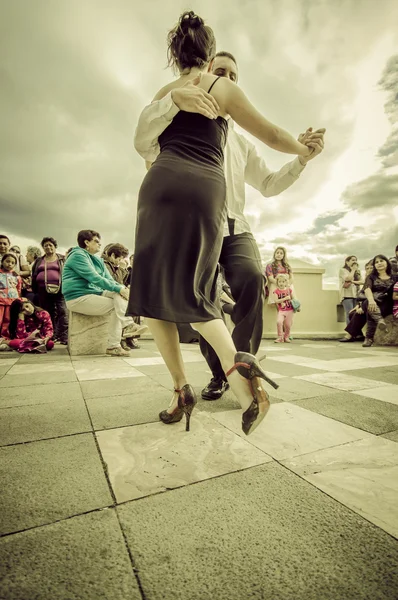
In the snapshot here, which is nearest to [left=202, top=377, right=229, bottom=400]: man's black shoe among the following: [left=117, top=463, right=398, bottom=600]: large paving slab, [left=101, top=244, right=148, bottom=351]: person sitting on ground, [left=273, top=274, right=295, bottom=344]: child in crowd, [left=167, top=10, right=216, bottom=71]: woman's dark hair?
[left=117, top=463, right=398, bottom=600]: large paving slab

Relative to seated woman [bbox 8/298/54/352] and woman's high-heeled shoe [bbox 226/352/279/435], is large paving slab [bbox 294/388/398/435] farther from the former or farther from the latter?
seated woman [bbox 8/298/54/352]

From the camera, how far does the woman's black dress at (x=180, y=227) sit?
1.36m

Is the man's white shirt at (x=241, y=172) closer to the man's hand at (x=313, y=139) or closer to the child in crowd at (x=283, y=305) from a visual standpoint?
the man's hand at (x=313, y=139)

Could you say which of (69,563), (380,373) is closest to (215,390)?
(69,563)

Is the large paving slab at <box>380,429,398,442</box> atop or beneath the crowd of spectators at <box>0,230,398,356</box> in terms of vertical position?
beneath

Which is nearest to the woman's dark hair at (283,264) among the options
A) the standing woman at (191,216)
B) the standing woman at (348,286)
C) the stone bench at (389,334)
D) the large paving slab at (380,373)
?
the standing woman at (348,286)

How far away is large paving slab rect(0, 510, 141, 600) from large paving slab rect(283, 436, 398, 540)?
2.08 ft

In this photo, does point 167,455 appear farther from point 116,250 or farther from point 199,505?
point 116,250

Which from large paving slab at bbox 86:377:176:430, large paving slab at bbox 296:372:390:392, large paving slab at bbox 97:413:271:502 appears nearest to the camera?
large paving slab at bbox 97:413:271:502

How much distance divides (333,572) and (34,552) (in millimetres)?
660

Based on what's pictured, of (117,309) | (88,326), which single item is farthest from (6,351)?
(117,309)

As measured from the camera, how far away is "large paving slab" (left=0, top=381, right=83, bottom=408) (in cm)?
201

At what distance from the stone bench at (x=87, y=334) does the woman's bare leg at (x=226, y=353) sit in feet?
11.2

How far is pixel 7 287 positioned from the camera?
5.33 metres
